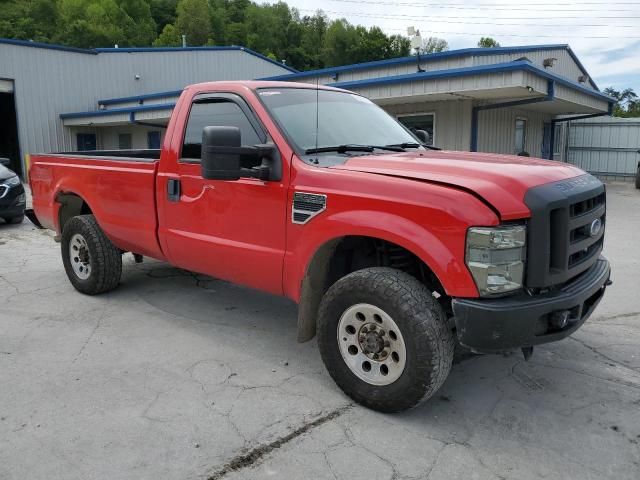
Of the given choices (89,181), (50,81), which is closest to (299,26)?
(50,81)

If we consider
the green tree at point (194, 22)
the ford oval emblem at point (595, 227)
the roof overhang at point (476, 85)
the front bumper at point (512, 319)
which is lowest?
the front bumper at point (512, 319)

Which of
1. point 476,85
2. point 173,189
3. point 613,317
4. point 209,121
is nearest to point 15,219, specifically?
point 173,189

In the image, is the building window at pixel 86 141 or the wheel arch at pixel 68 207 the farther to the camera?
the building window at pixel 86 141

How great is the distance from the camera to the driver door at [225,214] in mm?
3785

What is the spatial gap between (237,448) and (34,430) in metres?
1.19

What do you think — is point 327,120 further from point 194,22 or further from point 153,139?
point 194,22

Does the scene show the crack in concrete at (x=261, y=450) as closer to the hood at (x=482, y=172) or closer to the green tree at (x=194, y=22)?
the hood at (x=482, y=172)

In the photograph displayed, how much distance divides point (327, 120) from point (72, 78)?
77.6 ft

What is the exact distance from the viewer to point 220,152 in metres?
3.32

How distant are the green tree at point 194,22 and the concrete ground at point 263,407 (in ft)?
237

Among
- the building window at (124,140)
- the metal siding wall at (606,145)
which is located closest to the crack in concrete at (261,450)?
the metal siding wall at (606,145)

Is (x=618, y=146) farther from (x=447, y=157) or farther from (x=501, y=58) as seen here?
(x=447, y=157)

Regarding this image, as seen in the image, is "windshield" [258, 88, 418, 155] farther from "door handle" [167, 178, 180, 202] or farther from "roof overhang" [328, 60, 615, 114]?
"roof overhang" [328, 60, 615, 114]

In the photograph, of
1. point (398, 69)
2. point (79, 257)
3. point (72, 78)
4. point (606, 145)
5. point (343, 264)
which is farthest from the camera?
point (72, 78)
